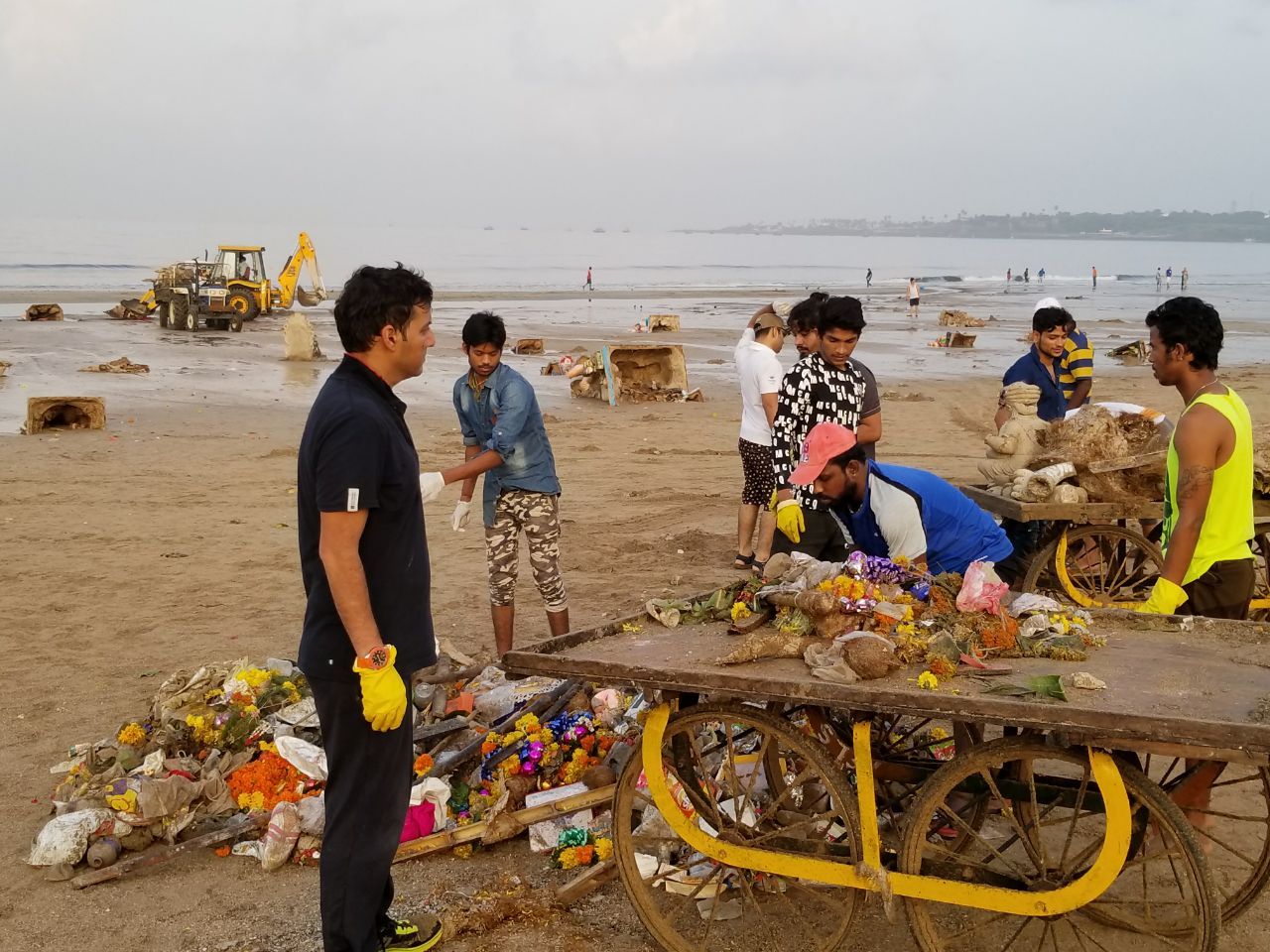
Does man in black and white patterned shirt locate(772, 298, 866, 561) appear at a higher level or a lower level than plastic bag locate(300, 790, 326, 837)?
higher

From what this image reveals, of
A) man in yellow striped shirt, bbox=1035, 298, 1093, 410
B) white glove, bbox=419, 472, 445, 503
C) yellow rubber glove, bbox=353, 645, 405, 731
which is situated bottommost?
yellow rubber glove, bbox=353, 645, 405, 731

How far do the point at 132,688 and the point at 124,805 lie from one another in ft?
5.66

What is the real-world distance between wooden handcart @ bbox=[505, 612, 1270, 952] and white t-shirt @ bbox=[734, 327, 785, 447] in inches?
133

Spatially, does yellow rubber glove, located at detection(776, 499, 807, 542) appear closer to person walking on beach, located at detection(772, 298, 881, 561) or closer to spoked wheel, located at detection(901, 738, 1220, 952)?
person walking on beach, located at detection(772, 298, 881, 561)

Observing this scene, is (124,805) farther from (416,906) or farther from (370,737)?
(370,737)

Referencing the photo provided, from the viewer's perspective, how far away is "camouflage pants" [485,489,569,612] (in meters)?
5.73

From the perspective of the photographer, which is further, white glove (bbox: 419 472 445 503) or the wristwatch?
white glove (bbox: 419 472 445 503)

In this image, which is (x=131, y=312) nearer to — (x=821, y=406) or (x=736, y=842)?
(x=821, y=406)

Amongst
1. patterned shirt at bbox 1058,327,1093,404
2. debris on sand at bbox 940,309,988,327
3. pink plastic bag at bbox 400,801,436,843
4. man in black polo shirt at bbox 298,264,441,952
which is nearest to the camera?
man in black polo shirt at bbox 298,264,441,952

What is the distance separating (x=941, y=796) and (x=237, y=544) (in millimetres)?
7227

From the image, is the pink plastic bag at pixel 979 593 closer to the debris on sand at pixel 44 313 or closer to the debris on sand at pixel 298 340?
the debris on sand at pixel 298 340

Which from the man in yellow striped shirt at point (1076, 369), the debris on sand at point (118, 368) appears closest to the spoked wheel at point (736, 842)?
the man in yellow striped shirt at point (1076, 369)

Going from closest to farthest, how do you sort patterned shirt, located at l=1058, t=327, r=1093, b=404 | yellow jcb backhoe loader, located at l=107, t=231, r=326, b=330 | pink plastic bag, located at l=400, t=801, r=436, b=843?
pink plastic bag, located at l=400, t=801, r=436, b=843 < patterned shirt, located at l=1058, t=327, r=1093, b=404 < yellow jcb backhoe loader, located at l=107, t=231, r=326, b=330

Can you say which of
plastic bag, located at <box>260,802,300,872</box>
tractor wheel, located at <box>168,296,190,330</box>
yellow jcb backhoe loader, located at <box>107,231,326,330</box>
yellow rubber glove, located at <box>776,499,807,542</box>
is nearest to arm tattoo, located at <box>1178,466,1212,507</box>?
yellow rubber glove, located at <box>776,499,807,542</box>
